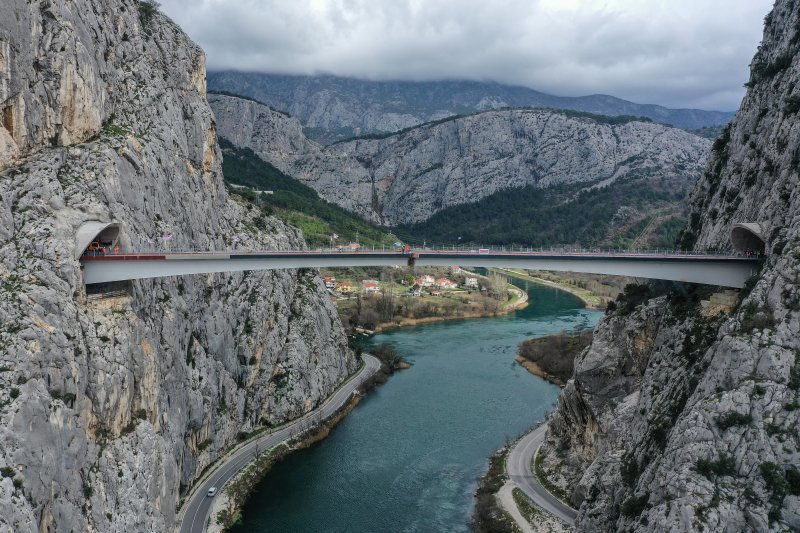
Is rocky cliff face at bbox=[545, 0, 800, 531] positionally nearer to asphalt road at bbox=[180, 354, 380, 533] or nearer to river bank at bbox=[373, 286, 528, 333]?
asphalt road at bbox=[180, 354, 380, 533]

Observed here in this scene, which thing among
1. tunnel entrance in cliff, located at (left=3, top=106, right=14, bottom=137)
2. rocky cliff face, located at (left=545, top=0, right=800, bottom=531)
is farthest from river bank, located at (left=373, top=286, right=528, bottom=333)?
tunnel entrance in cliff, located at (left=3, top=106, right=14, bottom=137)

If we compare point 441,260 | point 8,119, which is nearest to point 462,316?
point 441,260

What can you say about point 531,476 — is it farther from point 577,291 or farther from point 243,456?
point 577,291

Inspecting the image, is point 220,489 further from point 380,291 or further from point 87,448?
point 380,291

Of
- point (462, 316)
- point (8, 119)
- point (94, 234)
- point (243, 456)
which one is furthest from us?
point (462, 316)

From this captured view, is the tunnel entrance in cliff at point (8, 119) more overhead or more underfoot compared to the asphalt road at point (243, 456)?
more overhead

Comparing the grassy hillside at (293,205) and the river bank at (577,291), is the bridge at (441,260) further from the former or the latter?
the grassy hillside at (293,205)

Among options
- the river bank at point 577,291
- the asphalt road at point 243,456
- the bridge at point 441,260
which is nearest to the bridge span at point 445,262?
the bridge at point 441,260
